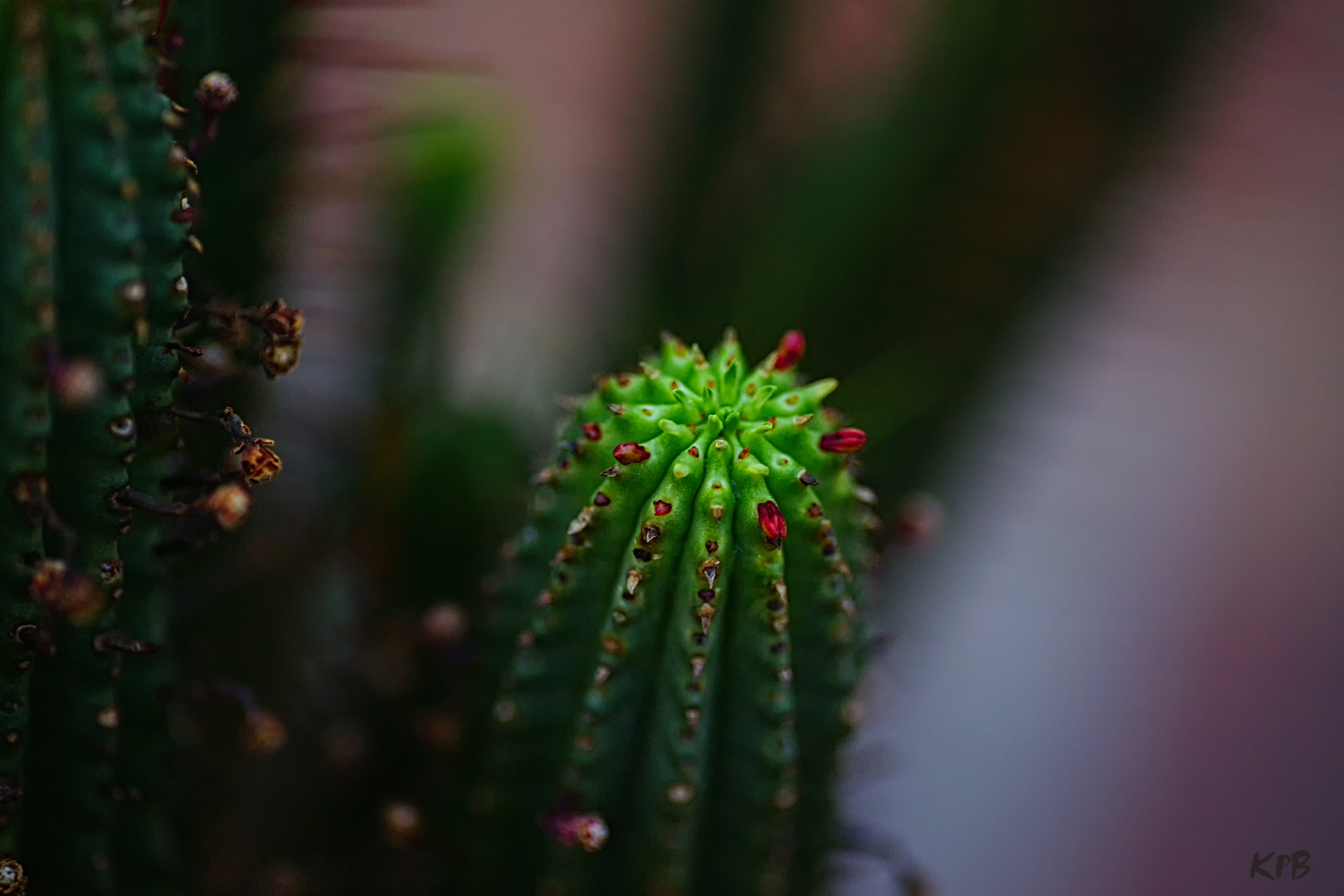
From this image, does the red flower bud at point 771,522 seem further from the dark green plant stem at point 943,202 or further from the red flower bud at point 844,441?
the dark green plant stem at point 943,202

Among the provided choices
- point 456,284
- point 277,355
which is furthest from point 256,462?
point 456,284

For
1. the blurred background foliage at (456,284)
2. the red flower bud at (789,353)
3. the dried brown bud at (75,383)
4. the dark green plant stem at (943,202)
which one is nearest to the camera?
the dried brown bud at (75,383)

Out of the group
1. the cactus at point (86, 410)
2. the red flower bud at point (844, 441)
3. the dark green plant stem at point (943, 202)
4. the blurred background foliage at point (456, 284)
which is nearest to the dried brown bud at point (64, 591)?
the cactus at point (86, 410)

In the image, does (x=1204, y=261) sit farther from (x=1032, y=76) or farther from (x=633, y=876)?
(x=633, y=876)

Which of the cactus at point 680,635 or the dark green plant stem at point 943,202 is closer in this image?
the cactus at point 680,635

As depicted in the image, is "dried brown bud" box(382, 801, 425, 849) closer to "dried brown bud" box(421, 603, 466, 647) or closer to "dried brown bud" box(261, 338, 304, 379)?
"dried brown bud" box(421, 603, 466, 647)

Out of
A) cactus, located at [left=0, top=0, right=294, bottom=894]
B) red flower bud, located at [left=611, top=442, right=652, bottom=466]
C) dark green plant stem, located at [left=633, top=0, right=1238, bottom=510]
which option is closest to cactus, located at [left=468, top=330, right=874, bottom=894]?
red flower bud, located at [left=611, top=442, right=652, bottom=466]
